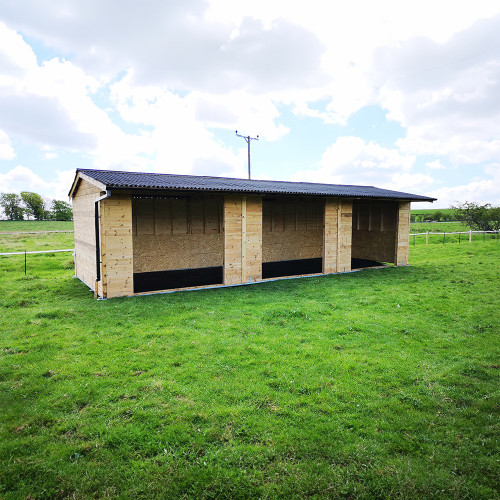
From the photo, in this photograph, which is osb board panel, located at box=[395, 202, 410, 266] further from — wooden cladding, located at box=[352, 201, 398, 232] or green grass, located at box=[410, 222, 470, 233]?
green grass, located at box=[410, 222, 470, 233]

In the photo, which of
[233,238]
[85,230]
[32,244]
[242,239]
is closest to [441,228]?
[242,239]

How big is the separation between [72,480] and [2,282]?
437 inches

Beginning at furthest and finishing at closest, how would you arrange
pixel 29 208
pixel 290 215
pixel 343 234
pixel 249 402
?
pixel 29 208
pixel 290 215
pixel 343 234
pixel 249 402

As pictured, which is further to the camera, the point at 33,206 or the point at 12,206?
the point at 33,206

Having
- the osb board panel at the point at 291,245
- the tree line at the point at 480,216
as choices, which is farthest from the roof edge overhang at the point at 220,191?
the tree line at the point at 480,216

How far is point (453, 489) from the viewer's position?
118 inches

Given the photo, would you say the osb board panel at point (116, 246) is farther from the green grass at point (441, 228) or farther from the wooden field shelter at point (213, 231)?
the green grass at point (441, 228)

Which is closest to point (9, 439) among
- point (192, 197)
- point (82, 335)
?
point (82, 335)

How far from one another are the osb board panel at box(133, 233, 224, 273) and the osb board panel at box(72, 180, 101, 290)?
6.57 ft

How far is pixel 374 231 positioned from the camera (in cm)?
1795

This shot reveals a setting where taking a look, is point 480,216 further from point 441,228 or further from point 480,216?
point 441,228

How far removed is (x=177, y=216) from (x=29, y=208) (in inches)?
2372

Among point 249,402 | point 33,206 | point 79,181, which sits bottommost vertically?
point 249,402

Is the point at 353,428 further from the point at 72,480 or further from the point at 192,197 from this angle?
the point at 192,197
